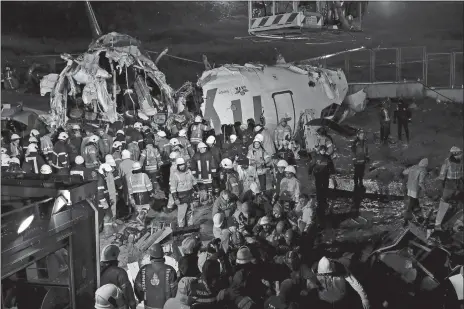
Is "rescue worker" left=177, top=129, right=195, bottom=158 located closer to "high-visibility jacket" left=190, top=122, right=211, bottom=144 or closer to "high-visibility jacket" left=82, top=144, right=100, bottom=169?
"high-visibility jacket" left=190, top=122, right=211, bottom=144

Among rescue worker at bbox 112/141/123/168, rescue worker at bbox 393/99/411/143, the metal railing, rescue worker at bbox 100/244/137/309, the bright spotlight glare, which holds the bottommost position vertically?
rescue worker at bbox 100/244/137/309

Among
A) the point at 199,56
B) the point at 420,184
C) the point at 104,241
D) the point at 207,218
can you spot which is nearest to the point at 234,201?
the point at 207,218

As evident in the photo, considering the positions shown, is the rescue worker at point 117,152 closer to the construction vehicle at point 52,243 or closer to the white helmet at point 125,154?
the white helmet at point 125,154

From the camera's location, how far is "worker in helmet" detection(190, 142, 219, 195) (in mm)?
8062

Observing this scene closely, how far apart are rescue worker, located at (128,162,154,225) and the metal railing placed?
4024 millimetres

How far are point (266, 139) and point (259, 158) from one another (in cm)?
65

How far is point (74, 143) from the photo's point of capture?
909 cm

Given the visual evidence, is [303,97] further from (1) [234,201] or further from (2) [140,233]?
(2) [140,233]

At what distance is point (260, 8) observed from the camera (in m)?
7.21

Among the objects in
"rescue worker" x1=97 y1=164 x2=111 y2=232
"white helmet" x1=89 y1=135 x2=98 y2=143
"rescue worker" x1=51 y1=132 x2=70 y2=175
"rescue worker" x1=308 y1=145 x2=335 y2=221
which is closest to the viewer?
"rescue worker" x1=97 y1=164 x2=111 y2=232

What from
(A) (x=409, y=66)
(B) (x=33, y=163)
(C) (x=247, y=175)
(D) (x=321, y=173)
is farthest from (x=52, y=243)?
(A) (x=409, y=66)

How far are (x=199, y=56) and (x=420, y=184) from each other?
532 cm

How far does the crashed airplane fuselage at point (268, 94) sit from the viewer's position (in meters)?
8.93

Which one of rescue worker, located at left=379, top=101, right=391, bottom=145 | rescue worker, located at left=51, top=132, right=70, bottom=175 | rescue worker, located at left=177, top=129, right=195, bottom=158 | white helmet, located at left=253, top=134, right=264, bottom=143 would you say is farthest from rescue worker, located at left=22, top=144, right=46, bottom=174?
rescue worker, located at left=379, top=101, right=391, bottom=145
